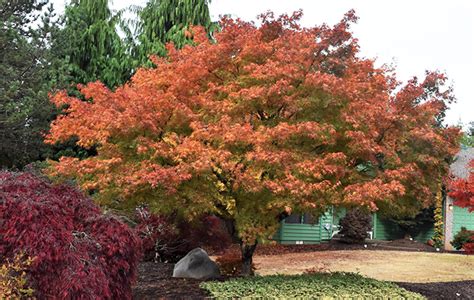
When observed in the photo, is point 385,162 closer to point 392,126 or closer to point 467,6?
point 392,126

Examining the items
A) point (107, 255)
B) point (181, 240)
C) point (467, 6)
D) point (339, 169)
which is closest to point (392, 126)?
point (339, 169)

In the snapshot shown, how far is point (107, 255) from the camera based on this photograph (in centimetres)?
747

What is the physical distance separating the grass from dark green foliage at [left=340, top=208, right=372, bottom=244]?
12.1 metres

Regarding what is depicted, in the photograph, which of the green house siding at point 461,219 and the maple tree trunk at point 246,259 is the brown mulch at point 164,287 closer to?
the maple tree trunk at point 246,259

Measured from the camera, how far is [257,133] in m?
8.87

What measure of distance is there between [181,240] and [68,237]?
8.01 meters

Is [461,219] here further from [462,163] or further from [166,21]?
[166,21]

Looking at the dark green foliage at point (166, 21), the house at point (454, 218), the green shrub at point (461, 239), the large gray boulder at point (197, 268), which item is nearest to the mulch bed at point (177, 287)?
the large gray boulder at point (197, 268)

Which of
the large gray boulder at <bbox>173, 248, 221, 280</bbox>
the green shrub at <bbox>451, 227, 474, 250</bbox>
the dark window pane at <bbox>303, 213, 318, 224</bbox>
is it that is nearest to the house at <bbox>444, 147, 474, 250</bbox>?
the green shrub at <bbox>451, 227, 474, 250</bbox>

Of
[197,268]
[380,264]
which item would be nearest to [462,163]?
[380,264]

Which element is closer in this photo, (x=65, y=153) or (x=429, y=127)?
(x=429, y=127)

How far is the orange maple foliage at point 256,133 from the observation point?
29.3 ft

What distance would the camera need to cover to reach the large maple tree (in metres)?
8.94

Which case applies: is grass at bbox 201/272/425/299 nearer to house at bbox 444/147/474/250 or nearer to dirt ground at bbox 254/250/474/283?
dirt ground at bbox 254/250/474/283
